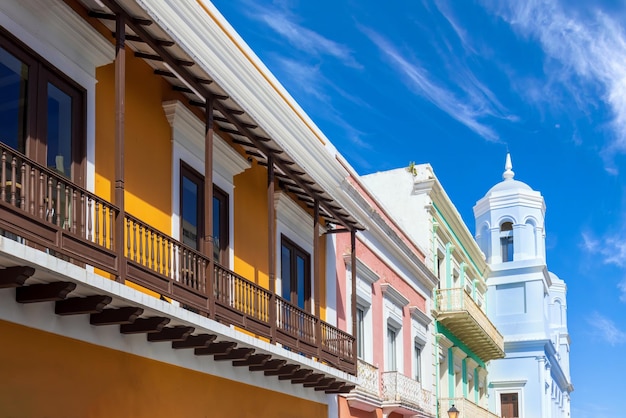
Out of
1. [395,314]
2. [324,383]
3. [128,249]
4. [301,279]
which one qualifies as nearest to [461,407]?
[395,314]

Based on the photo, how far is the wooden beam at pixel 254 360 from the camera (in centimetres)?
1111

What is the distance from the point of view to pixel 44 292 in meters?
7.42

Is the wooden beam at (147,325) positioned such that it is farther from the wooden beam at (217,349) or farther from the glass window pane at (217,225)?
the glass window pane at (217,225)

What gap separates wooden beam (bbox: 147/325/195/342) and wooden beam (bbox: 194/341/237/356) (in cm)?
86

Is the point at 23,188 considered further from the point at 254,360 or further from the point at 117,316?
the point at 254,360

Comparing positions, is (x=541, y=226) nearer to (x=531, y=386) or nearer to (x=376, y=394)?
(x=531, y=386)

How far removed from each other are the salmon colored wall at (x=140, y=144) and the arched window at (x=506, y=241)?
2632 cm

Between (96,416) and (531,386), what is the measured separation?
25.5 meters

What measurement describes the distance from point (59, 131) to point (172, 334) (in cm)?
225

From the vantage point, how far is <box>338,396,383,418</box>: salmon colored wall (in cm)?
1549

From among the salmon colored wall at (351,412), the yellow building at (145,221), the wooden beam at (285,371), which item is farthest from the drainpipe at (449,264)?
the wooden beam at (285,371)

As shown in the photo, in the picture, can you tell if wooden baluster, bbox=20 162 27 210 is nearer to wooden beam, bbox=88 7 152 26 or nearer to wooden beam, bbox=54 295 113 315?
wooden beam, bbox=54 295 113 315

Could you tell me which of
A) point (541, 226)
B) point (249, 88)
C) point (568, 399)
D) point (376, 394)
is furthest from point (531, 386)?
point (249, 88)

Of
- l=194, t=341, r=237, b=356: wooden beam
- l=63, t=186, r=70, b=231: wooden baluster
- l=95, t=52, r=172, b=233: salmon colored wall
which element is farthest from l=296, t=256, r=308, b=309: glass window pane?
l=63, t=186, r=70, b=231: wooden baluster
